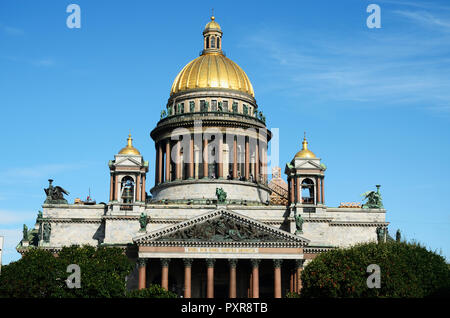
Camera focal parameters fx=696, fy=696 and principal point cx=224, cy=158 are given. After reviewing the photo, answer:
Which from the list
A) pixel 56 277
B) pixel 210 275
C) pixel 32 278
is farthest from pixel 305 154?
pixel 32 278

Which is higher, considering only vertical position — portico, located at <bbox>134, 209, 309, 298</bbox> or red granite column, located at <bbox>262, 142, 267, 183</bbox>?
red granite column, located at <bbox>262, 142, 267, 183</bbox>

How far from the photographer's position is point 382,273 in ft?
210

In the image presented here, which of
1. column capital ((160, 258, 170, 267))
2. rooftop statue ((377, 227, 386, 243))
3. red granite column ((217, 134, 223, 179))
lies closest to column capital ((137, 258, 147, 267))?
column capital ((160, 258, 170, 267))

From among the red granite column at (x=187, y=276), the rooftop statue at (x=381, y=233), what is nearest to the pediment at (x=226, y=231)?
the red granite column at (x=187, y=276)

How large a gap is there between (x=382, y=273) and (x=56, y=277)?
31934mm

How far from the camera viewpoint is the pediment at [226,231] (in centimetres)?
8212

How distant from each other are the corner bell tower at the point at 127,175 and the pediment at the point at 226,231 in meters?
9.18

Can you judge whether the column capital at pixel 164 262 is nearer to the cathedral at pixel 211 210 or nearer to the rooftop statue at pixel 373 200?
the cathedral at pixel 211 210

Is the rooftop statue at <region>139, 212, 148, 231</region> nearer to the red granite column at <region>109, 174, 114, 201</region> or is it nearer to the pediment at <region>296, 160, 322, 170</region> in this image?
the red granite column at <region>109, 174, 114, 201</region>

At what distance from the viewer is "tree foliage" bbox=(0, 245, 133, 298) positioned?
224ft

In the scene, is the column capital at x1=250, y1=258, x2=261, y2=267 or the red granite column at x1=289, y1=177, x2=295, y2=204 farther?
the red granite column at x1=289, y1=177, x2=295, y2=204

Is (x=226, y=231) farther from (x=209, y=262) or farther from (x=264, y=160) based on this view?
(x=264, y=160)

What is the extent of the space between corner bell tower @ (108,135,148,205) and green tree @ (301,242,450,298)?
90.2 feet
